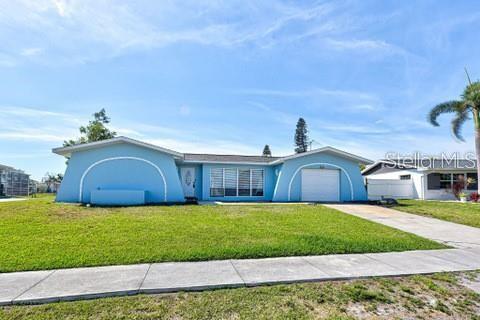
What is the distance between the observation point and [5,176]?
2680 cm

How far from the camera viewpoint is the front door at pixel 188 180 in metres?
18.4

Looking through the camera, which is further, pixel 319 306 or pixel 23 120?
pixel 23 120

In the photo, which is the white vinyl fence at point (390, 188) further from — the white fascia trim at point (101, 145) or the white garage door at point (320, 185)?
the white fascia trim at point (101, 145)

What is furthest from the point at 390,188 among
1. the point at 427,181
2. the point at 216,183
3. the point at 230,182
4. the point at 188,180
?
the point at 188,180

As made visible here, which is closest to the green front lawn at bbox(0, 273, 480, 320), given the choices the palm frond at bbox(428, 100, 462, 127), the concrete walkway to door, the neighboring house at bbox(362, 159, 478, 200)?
the concrete walkway to door

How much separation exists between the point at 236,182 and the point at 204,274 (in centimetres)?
1388

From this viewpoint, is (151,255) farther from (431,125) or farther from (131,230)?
(431,125)

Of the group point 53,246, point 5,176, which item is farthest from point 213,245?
point 5,176

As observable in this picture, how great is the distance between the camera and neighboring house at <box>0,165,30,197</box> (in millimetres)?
26194

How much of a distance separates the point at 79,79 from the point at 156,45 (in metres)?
4.61

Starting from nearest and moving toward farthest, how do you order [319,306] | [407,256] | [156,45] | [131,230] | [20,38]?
[319,306] < [407,256] < [131,230] < [20,38] < [156,45]

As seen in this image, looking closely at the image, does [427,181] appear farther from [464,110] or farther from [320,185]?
[320,185]

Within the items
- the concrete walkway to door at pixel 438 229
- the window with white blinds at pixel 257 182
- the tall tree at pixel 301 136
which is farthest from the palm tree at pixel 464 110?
the tall tree at pixel 301 136

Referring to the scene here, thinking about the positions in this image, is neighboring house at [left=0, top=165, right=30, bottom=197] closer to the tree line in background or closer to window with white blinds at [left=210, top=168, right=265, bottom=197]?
the tree line in background
